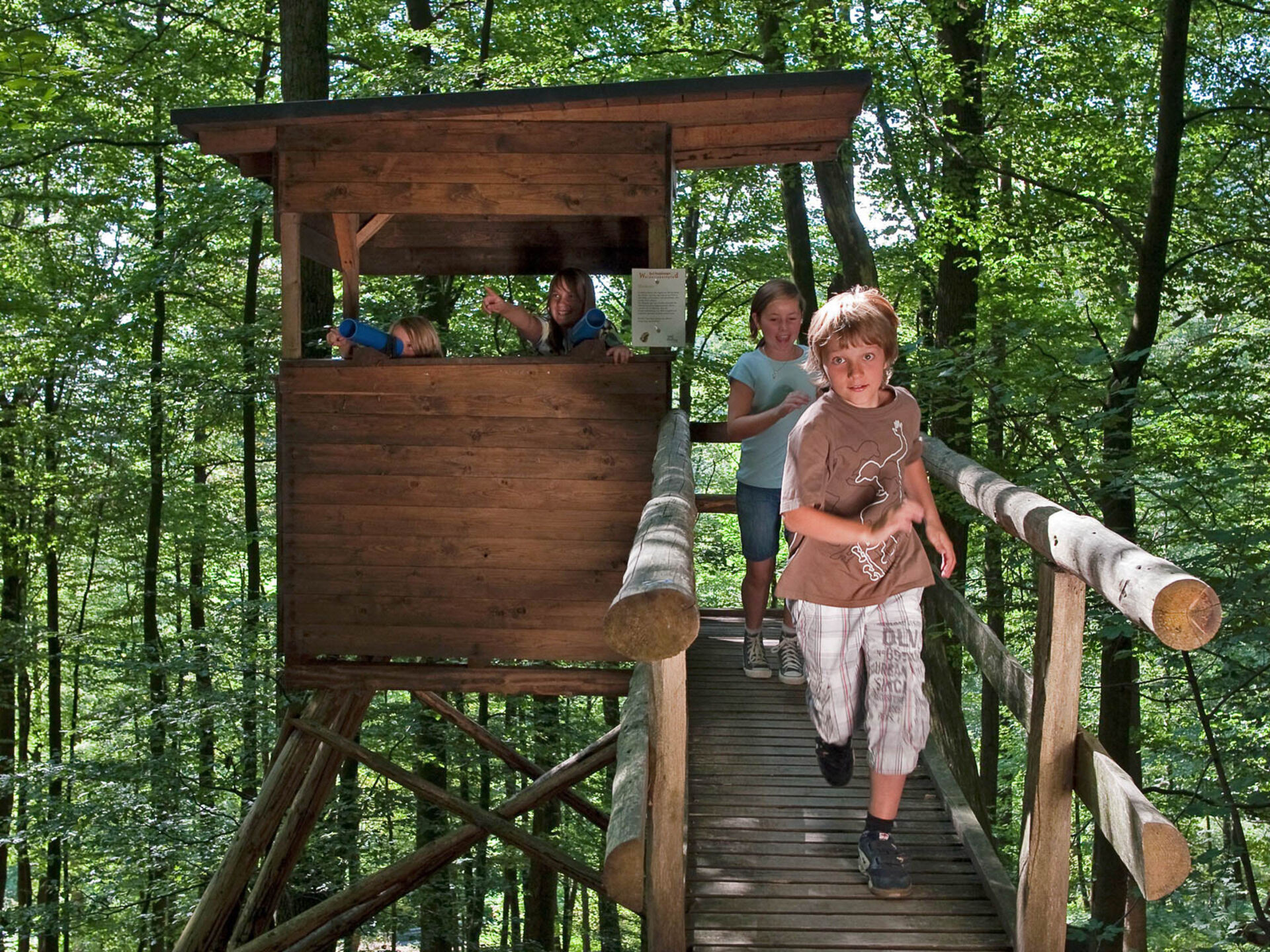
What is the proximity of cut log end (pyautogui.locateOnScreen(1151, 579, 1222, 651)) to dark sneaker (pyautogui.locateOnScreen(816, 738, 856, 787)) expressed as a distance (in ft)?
5.25

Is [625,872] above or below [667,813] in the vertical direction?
above

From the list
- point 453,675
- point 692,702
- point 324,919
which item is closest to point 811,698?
point 692,702

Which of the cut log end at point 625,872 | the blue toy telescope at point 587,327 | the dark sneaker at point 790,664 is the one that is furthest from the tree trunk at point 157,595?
the cut log end at point 625,872

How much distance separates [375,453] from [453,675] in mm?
1382

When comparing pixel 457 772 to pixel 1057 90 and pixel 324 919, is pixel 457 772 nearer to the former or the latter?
pixel 324 919

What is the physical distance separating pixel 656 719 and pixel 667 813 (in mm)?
296

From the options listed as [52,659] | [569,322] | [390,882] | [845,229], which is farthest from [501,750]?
[52,659]

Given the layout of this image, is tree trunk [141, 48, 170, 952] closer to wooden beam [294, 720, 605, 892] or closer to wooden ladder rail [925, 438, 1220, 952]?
wooden beam [294, 720, 605, 892]

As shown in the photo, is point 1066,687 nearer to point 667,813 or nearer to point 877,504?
point 877,504

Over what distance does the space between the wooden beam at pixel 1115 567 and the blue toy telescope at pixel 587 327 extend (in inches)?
116

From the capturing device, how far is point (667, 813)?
3.30 meters

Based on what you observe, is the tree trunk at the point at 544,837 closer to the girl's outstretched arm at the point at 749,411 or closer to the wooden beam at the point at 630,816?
the girl's outstretched arm at the point at 749,411

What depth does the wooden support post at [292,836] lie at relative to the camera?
7.66 m

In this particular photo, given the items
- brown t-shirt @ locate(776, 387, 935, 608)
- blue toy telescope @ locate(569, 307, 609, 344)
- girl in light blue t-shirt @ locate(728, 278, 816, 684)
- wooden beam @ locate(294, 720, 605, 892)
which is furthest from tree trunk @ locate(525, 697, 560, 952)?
brown t-shirt @ locate(776, 387, 935, 608)
